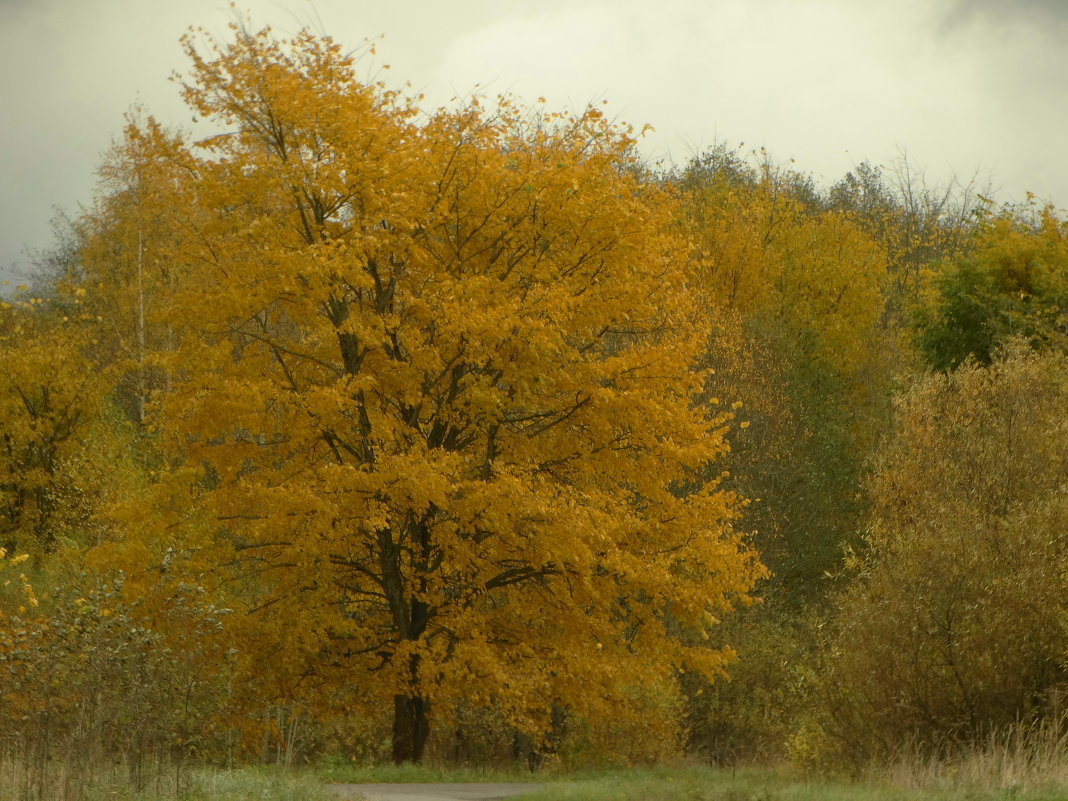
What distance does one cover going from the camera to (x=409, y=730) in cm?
2077

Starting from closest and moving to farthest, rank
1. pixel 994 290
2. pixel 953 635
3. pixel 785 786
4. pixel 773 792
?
1. pixel 773 792
2. pixel 785 786
3. pixel 953 635
4. pixel 994 290

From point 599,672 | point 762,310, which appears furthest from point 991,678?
point 762,310

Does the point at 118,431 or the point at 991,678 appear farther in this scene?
the point at 118,431

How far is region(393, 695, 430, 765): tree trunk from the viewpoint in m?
20.6

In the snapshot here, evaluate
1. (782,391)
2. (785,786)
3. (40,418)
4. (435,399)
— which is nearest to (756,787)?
(785,786)

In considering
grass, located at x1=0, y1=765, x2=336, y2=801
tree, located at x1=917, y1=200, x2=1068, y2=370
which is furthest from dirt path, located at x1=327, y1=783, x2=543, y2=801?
tree, located at x1=917, y1=200, x2=1068, y2=370

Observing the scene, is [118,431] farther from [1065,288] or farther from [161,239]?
[1065,288]

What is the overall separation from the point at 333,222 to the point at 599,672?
7501mm

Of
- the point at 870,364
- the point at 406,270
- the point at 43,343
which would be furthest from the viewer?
the point at 870,364

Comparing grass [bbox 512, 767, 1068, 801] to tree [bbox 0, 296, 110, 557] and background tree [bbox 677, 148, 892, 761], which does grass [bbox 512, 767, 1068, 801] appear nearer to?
background tree [bbox 677, 148, 892, 761]

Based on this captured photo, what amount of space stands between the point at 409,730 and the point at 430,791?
16.0 ft

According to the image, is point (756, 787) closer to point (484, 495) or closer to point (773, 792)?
point (773, 792)

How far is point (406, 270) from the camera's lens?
2030cm

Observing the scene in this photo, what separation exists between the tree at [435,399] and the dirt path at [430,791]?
4.75ft
